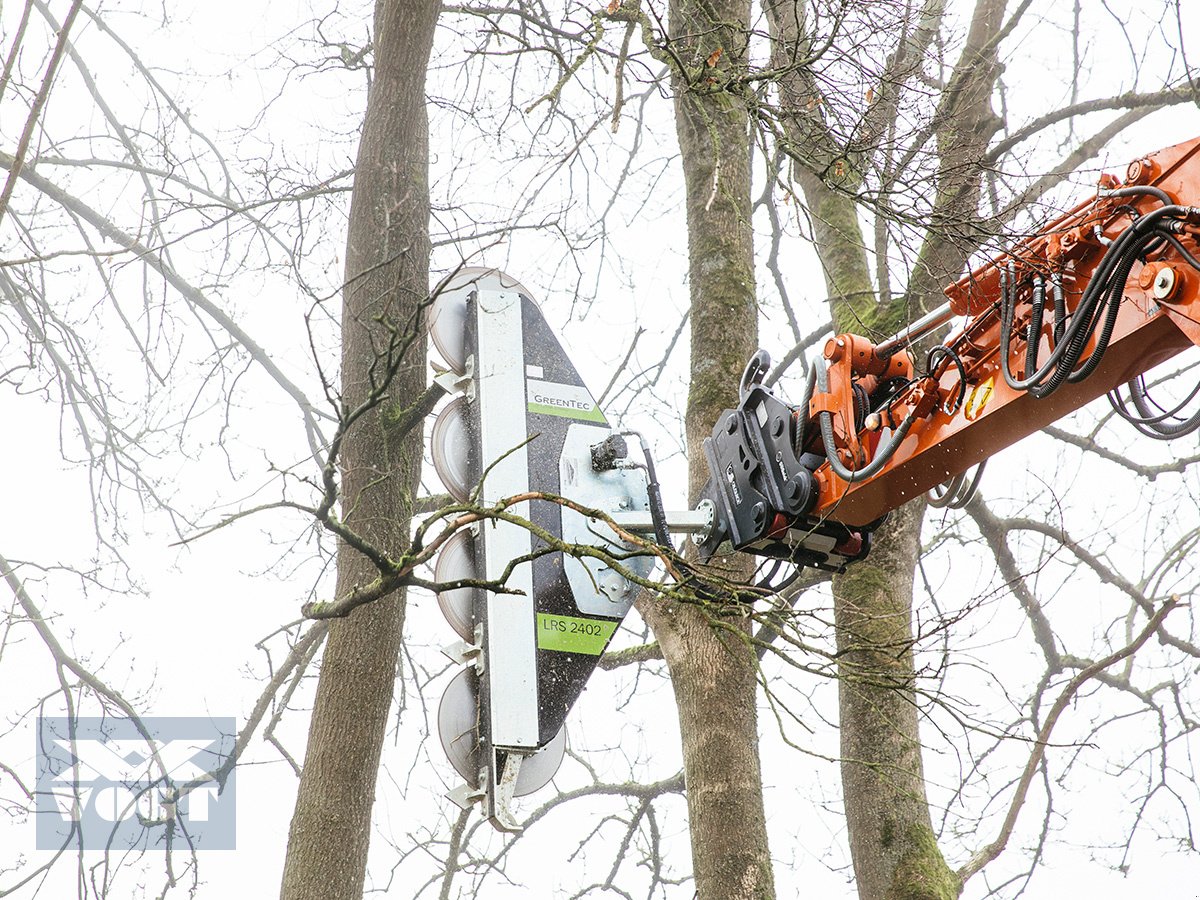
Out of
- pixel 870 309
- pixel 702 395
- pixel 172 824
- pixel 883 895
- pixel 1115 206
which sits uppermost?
pixel 870 309

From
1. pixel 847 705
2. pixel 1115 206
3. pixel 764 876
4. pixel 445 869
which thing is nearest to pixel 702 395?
pixel 847 705

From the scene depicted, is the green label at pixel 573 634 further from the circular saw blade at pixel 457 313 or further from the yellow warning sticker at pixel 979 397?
the yellow warning sticker at pixel 979 397

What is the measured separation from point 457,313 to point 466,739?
162 centimetres

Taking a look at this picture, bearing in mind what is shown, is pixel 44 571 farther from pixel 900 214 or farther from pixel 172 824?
pixel 900 214

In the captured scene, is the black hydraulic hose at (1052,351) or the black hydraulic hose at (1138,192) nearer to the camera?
the black hydraulic hose at (1138,192)

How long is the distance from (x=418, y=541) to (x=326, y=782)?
4.97ft

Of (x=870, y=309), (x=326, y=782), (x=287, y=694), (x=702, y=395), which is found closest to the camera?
(x=326, y=782)

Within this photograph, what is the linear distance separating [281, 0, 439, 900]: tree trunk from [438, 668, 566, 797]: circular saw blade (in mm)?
458

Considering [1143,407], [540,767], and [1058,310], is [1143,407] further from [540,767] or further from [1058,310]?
[540,767]

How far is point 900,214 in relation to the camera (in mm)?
3867

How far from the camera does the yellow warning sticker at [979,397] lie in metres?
3.65

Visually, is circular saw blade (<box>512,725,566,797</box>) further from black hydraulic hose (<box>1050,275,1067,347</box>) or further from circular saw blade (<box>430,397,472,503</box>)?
black hydraulic hose (<box>1050,275,1067,347</box>)

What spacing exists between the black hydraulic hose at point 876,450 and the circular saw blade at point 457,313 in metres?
1.40

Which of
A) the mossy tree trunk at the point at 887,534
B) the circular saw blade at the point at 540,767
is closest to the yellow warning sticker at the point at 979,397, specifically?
the mossy tree trunk at the point at 887,534
